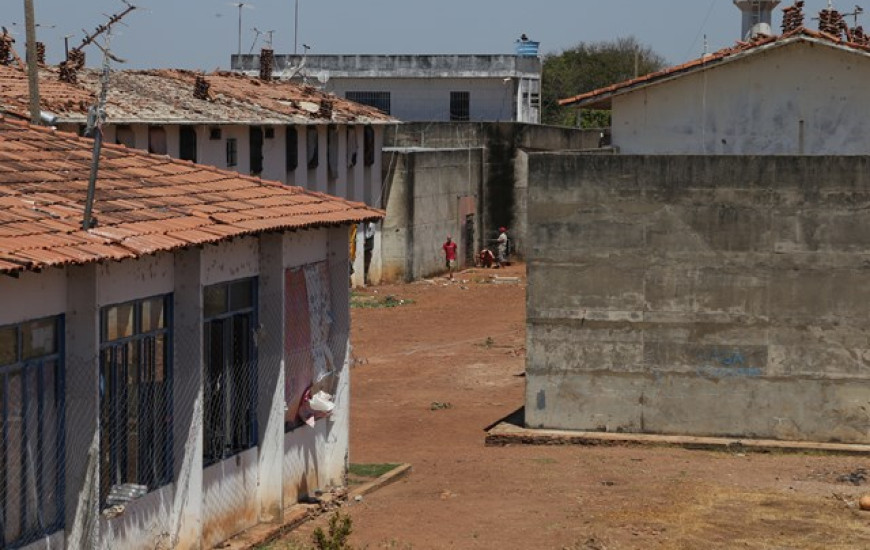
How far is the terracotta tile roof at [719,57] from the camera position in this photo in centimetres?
2306

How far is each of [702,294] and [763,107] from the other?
412 centimetres

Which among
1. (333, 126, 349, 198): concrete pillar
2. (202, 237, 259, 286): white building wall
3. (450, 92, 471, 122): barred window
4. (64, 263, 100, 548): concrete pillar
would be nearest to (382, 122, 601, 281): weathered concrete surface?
(333, 126, 349, 198): concrete pillar

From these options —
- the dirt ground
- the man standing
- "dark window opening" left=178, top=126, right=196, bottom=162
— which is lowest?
the dirt ground

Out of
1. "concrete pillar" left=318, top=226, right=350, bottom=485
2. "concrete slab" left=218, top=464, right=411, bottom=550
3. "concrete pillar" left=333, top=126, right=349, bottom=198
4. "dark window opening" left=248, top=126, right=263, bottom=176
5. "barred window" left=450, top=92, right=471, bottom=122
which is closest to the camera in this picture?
"concrete slab" left=218, top=464, right=411, bottom=550

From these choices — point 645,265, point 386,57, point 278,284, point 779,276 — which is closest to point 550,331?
point 645,265

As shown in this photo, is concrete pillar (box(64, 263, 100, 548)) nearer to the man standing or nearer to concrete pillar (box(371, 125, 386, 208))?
concrete pillar (box(371, 125, 386, 208))

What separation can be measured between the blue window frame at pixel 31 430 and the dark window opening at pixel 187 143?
19.5 m

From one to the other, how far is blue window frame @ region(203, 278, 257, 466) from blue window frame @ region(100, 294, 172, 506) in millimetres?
773

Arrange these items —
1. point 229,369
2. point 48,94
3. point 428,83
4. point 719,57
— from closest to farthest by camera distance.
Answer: point 229,369 → point 719,57 → point 48,94 → point 428,83

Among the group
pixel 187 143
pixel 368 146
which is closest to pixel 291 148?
pixel 368 146

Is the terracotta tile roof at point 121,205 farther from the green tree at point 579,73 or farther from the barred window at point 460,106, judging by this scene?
the green tree at point 579,73

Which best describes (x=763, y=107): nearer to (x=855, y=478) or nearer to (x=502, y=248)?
(x=855, y=478)

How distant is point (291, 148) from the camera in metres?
37.6

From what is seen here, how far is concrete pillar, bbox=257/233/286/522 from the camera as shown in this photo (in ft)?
51.6
